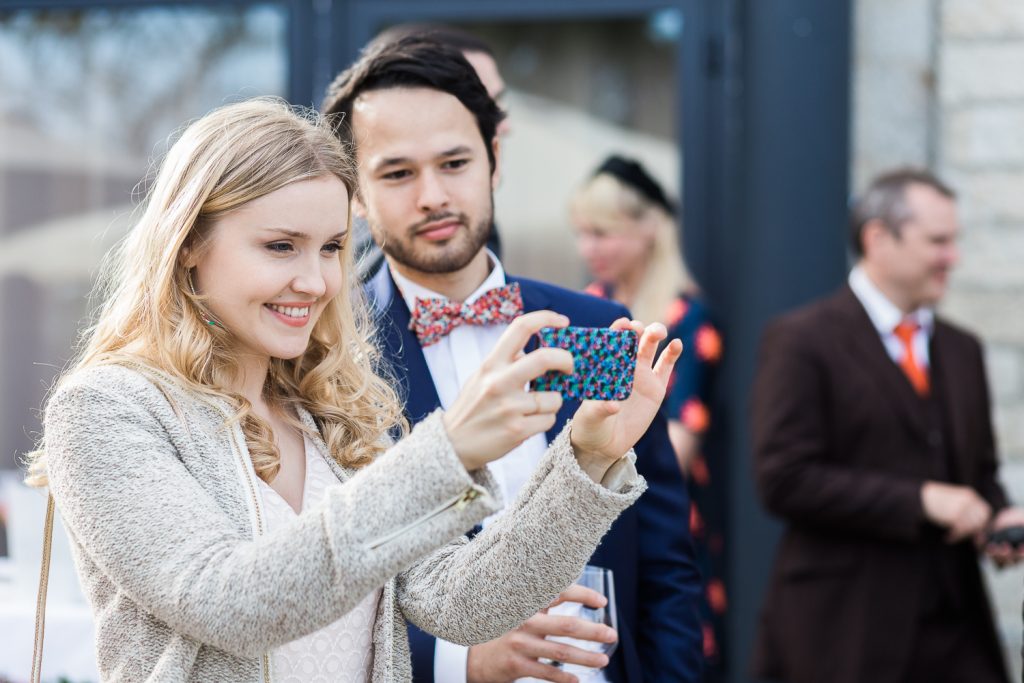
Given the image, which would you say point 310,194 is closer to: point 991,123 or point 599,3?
point 599,3

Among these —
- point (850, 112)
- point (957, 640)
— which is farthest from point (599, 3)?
point (957, 640)

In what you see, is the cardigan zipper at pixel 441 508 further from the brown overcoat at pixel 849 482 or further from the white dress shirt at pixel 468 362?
the brown overcoat at pixel 849 482

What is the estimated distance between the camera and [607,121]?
4906mm

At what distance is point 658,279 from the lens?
175 inches

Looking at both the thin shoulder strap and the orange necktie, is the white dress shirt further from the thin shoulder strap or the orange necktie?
the orange necktie

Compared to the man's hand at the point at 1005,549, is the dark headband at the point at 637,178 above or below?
above

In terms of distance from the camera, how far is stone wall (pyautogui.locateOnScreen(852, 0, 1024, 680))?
4.64 metres

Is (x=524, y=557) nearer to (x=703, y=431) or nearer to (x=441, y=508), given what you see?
(x=441, y=508)

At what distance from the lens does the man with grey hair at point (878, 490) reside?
12.5 ft

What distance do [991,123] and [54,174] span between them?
3.34 metres

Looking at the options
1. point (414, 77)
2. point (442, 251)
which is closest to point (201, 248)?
point (442, 251)

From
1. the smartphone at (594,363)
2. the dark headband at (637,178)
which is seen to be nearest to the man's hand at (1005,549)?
the dark headband at (637,178)

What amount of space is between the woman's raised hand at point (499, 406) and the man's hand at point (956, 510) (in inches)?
98.6

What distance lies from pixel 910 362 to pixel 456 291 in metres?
2.11
